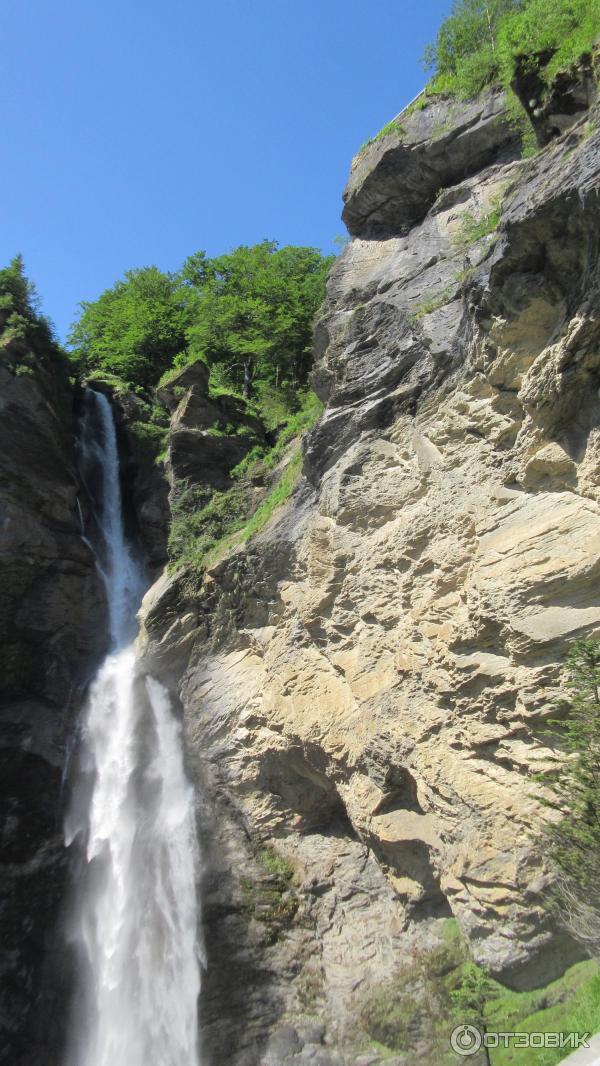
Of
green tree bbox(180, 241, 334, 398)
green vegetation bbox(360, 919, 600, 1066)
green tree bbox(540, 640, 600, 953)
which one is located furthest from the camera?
green tree bbox(180, 241, 334, 398)

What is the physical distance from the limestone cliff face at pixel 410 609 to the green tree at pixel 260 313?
6.41m

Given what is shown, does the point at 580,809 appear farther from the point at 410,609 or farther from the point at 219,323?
the point at 219,323

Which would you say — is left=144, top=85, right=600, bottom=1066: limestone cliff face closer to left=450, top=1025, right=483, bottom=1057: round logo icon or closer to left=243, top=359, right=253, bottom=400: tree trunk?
left=450, top=1025, right=483, bottom=1057: round logo icon

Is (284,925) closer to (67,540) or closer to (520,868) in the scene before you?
(520,868)

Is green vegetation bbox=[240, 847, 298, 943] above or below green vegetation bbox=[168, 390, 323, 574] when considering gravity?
below

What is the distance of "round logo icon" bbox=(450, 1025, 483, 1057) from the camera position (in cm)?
934

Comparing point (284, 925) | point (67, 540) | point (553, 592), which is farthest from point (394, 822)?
point (67, 540)

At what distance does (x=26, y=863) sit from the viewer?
13.5 metres

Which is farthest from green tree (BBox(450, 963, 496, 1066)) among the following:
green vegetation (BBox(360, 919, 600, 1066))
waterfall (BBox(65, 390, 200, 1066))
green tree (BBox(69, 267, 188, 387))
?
green tree (BBox(69, 267, 188, 387))

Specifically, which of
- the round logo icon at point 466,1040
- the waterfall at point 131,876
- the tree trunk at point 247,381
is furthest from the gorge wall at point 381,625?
the tree trunk at point 247,381

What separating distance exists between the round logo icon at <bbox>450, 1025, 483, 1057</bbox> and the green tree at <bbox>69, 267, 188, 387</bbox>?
20.6m

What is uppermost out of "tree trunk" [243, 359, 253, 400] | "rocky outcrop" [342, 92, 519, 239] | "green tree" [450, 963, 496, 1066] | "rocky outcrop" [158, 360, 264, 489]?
"rocky outcrop" [342, 92, 519, 239]

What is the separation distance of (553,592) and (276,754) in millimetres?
6788

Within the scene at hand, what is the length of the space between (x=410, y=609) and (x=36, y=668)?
10.0m
